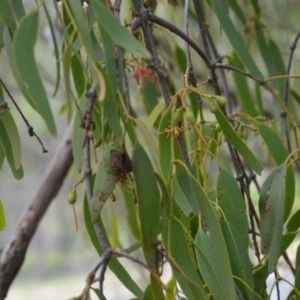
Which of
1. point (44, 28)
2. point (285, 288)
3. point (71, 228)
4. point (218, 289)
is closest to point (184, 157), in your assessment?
point (218, 289)

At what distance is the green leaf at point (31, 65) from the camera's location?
455 millimetres

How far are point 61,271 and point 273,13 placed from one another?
236cm

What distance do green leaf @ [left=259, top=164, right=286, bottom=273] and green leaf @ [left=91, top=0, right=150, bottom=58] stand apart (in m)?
0.28

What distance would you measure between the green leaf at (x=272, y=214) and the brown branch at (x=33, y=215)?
20.6 inches

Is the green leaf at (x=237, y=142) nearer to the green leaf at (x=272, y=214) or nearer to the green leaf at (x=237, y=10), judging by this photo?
the green leaf at (x=272, y=214)

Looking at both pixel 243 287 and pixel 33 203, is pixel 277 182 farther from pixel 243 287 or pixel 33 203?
pixel 33 203

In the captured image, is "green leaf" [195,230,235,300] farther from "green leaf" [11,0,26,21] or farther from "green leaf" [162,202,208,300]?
"green leaf" [11,0,26,21]

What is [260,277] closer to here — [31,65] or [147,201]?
[147,201]

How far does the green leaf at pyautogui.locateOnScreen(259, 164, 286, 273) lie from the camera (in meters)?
0.64

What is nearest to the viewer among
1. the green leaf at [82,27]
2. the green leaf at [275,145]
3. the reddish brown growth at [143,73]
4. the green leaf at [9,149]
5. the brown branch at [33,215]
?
the green leaf at [82,27]

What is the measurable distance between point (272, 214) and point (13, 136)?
0.30 meters

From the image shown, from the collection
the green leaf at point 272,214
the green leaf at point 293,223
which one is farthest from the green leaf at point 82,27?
the green leaf at point 293,223

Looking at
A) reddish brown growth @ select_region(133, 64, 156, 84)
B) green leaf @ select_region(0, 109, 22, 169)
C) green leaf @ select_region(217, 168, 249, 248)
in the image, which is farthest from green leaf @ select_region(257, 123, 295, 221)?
green leaf @ select_region(0, 109, 22, 169)

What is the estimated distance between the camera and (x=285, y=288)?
1.63 m
